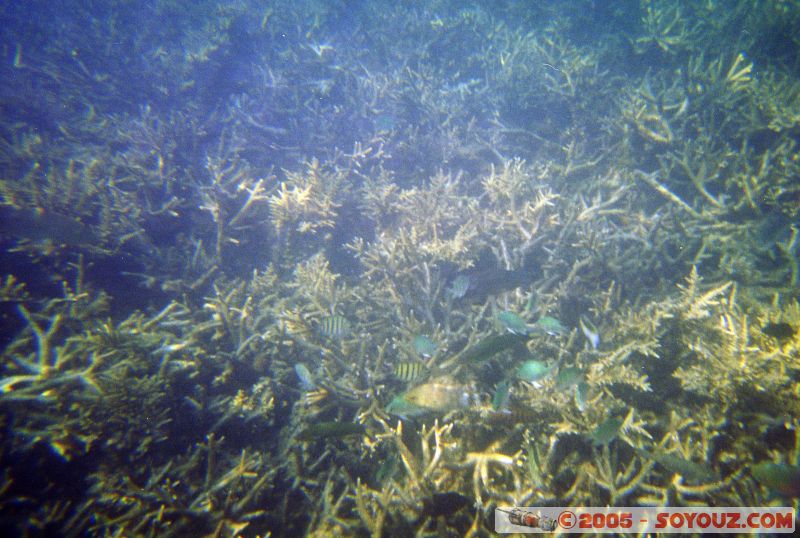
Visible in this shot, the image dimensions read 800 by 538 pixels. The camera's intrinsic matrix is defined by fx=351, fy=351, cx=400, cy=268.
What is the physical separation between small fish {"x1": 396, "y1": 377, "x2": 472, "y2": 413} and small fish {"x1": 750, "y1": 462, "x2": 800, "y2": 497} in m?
1.46

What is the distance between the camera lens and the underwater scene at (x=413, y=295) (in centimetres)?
230

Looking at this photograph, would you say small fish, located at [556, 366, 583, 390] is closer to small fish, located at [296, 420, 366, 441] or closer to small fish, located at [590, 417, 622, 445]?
small fish, located at [590, 417, 622, 445]

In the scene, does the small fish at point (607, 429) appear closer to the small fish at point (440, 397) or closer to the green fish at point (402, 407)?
the small fish at point (440, 397)

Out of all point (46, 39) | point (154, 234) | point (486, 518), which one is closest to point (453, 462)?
point (486, 518)

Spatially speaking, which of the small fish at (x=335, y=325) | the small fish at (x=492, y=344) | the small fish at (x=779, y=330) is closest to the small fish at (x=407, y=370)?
the small fish at (x=492, y=344)

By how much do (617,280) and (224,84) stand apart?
24.2ft

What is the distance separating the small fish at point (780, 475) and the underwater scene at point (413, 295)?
0.01 metres

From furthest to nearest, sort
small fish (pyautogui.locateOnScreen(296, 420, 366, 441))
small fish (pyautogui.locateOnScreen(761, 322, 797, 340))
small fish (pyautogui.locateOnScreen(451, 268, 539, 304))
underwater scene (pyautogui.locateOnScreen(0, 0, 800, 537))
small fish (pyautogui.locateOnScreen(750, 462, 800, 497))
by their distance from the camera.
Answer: small fish (pyautogui.locateOnScreen(451, 268, 539, 304)) < small fish (pyautogui.locateOnScreen(761, 322, 797, 340)) < underwater scene (pyautogui.locateOnScreen(0, 0, 800, 537)) < small fish (pyautogui.locateOnScreen(296, 420, 366, 441)) < small fish (pyautogui.locateOnScreen(750, 462, 800, 497))

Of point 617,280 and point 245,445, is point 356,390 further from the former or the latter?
point 617,280

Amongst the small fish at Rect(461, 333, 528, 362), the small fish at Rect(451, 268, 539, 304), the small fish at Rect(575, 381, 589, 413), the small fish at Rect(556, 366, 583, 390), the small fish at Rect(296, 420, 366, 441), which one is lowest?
the small fish at Rect(296, 420, 366, 441)

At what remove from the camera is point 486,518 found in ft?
6.96

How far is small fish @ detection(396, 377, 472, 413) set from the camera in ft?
7.72

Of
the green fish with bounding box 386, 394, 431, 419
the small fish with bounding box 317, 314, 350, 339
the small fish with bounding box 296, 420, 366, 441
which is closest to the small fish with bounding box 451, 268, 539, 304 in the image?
the small fish with bounding box 317, 314, 350, 339

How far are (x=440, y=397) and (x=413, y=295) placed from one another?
1.26 meters
